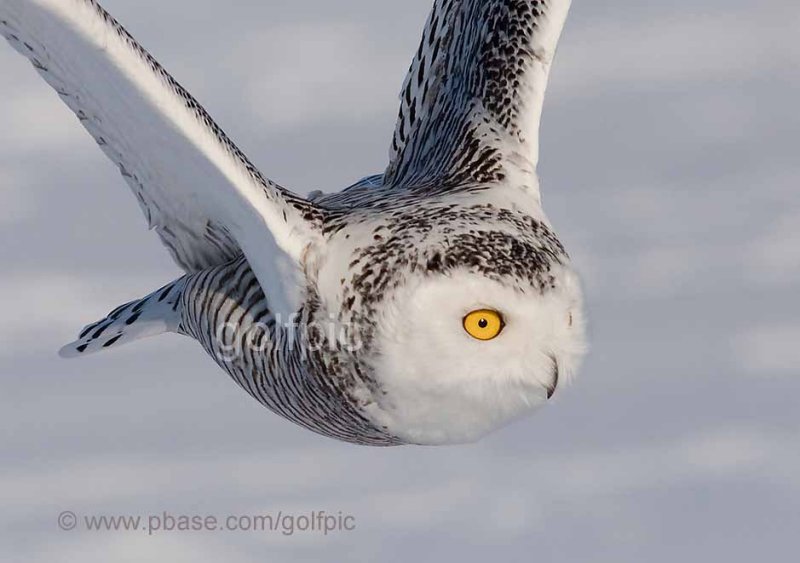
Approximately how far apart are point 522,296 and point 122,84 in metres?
2.79

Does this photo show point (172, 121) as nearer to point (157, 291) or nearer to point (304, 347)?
point (304, 347)

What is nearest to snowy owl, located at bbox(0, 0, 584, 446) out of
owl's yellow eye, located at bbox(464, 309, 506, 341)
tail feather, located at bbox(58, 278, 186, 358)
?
owl's yellow eye, located at bbox(464, 309, 506, 341)

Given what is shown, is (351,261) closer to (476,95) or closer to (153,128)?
(153,128)

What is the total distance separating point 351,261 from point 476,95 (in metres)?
2.59

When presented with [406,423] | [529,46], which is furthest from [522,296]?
[529,46]

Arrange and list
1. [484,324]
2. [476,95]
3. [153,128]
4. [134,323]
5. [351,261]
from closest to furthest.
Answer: [484,324], [351,261], [153,128], [476,95], [134,323]

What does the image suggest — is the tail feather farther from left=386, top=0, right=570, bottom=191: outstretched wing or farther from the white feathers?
the white feathers

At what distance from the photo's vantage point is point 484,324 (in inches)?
501

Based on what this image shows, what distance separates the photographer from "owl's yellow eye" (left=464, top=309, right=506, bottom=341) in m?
12.7

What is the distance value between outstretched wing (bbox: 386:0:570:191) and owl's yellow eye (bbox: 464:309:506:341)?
6.29 ft

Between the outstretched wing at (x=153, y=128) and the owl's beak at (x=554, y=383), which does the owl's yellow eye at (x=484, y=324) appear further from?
the outstretched wing at (x=153, y=128)

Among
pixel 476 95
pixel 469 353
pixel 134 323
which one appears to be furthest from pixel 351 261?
pixel 134 323

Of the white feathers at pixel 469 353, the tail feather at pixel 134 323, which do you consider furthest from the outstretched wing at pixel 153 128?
the tail feather at pixel 134 323

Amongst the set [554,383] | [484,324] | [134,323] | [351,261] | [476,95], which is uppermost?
[476,95]
